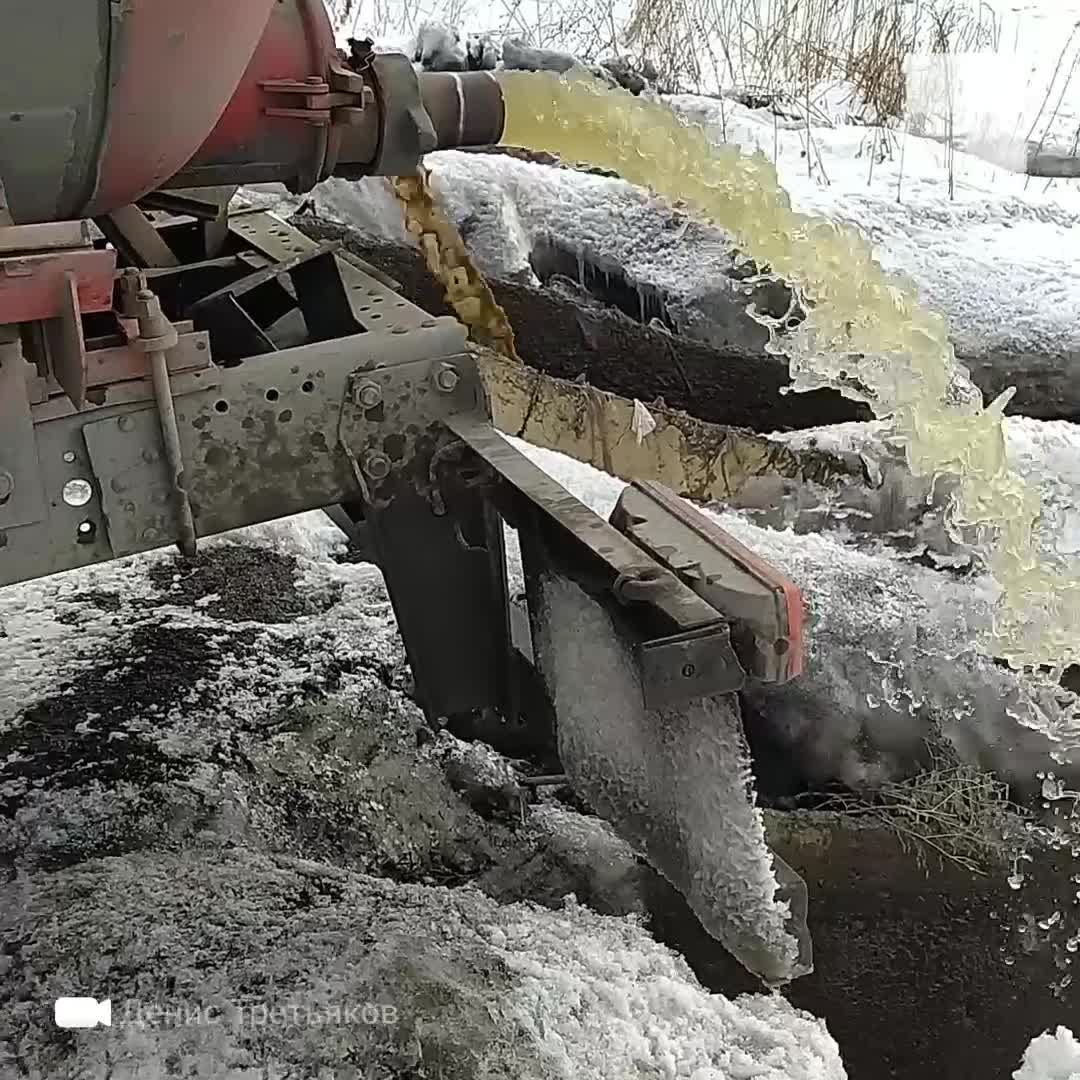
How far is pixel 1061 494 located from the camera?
471 centimetres

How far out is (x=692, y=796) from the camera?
2.19m

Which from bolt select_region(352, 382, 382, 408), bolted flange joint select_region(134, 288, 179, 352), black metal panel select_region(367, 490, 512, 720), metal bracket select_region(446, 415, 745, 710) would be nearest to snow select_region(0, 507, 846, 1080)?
black metal panel select_region(367, 490, 512, 720)

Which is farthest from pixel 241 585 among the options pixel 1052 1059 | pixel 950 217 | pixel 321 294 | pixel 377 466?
pixel 950 217

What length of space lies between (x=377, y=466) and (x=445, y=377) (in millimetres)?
200

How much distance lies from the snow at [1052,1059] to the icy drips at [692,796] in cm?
89

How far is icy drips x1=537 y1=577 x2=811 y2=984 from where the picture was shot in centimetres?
218

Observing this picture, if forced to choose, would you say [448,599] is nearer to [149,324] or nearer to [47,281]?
[149,324]

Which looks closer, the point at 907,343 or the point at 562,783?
the point at 562,783

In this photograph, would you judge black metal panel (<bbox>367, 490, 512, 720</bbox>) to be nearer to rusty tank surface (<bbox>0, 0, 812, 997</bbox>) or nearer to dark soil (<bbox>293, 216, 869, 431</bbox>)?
rusty tank surface (<bbox>0, 0, 812, 997</bbox>)

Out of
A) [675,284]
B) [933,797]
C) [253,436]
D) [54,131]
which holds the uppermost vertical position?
[54,131]

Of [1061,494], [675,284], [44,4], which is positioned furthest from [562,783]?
[675,284]

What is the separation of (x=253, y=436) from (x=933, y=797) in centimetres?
217

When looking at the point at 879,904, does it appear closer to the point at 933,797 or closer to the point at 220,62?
the point at 933,797

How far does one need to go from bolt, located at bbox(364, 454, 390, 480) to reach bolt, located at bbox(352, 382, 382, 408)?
0.31 ft
